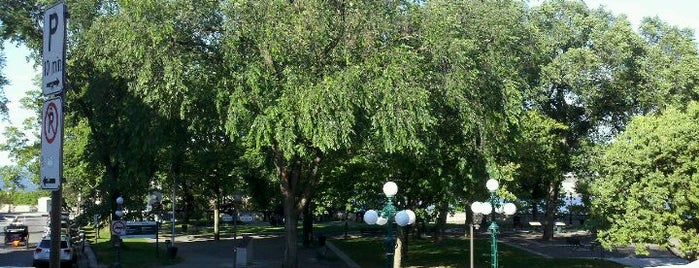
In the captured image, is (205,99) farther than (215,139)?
No

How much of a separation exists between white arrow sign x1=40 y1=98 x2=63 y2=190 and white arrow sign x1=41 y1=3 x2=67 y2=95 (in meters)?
0.14

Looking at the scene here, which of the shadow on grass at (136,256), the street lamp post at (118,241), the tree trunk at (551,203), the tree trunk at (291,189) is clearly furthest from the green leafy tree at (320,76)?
the tree trunk at (551,203)

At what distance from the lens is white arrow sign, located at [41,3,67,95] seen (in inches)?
211

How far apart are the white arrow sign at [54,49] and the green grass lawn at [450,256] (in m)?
27.9

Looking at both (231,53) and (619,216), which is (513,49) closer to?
(619,216)

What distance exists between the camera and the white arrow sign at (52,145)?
5.17 metres

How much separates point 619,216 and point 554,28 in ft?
69.4

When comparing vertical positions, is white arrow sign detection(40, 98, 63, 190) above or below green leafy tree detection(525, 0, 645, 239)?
below

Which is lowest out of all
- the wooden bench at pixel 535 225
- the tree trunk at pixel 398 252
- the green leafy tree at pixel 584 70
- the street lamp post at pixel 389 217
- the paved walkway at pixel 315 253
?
the wooden bench at pixel 535 225

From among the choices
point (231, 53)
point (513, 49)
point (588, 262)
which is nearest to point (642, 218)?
point (513, 49)

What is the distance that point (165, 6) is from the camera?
19.9m

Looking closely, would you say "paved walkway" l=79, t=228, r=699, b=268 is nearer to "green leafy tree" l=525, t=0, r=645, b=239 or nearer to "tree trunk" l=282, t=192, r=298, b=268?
"green leafy tree" l=525, t=0, r=645, b=239

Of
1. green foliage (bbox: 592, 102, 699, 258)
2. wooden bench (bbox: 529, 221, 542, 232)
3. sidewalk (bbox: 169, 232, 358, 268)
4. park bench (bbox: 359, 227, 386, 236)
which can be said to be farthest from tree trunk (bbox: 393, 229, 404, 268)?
wooden bench (bbox: 529, 221, 542, 232)

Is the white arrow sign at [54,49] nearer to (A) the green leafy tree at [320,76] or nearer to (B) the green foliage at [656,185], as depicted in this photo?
(A) the green leafy tree at [320,76]
